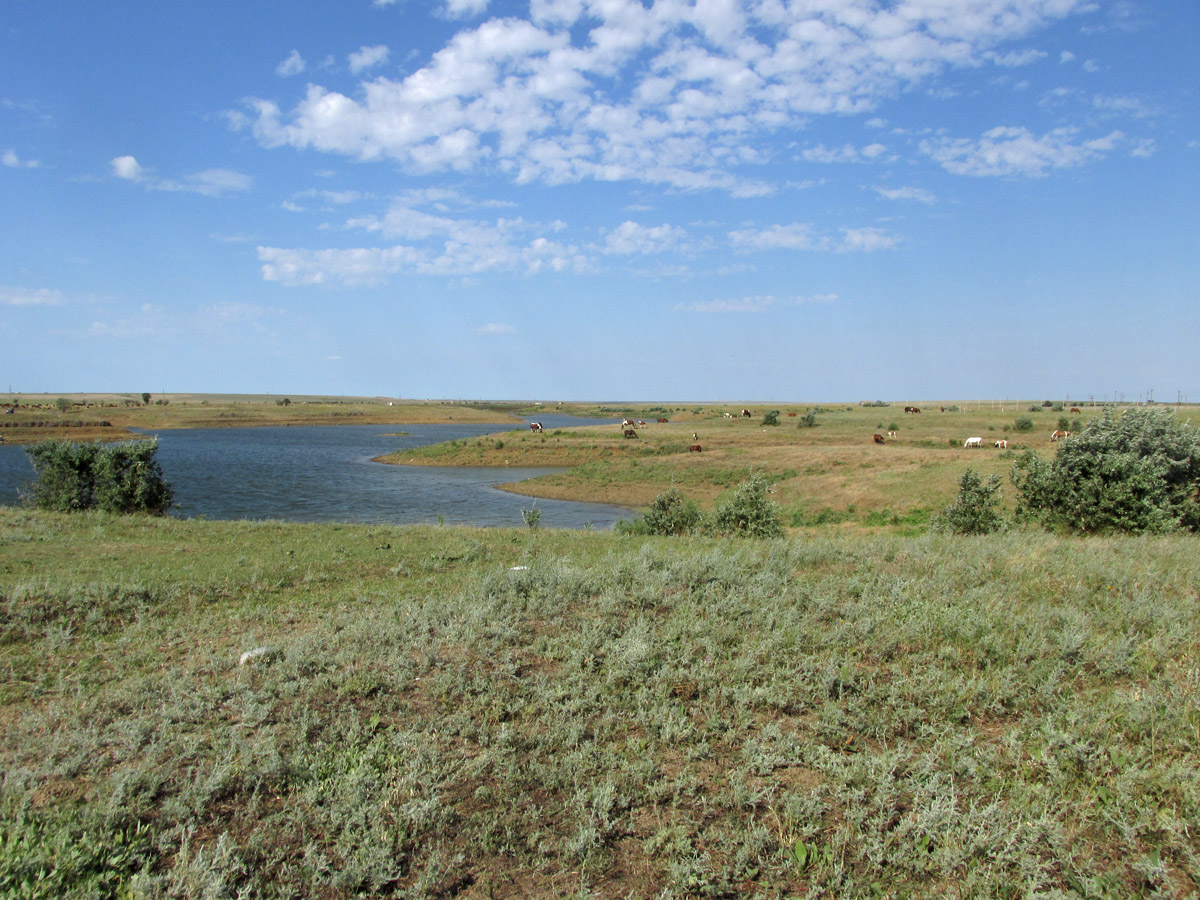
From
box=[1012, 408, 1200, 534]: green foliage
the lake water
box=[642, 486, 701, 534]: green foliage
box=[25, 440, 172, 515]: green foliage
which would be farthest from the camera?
the lake water

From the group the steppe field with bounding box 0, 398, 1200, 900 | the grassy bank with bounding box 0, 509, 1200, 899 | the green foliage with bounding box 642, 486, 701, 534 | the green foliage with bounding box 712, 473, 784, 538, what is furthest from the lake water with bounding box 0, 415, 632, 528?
the grassy bank with bounding box 0, 509, 1200, 899

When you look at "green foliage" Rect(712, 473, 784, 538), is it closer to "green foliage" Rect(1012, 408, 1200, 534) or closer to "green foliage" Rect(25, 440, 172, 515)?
"green foliage" Rect(1012, 408, 1200, 534)

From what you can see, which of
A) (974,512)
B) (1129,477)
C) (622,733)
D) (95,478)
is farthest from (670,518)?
(95,478)

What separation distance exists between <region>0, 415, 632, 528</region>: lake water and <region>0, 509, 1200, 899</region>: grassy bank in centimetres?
1496

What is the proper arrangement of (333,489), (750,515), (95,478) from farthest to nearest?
(333,489), (95,478), (750,515)

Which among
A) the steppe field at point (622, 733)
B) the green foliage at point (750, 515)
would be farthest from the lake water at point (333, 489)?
the steppe field at point (622, 733)

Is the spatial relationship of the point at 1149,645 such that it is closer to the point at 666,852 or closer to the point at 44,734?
the point at 666,852

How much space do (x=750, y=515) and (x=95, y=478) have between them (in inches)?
825

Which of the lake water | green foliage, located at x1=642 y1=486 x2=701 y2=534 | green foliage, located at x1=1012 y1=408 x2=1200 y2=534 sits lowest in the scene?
the lake water

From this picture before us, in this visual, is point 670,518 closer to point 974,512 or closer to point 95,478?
point 974,512

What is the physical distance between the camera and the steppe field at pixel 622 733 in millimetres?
3947

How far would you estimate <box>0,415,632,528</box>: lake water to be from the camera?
32.7 meters

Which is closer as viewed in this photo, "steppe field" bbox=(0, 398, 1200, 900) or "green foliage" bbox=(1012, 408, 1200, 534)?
"steppe field" bbox=(0, 398, 1200, 900)

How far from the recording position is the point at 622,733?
5.32m
